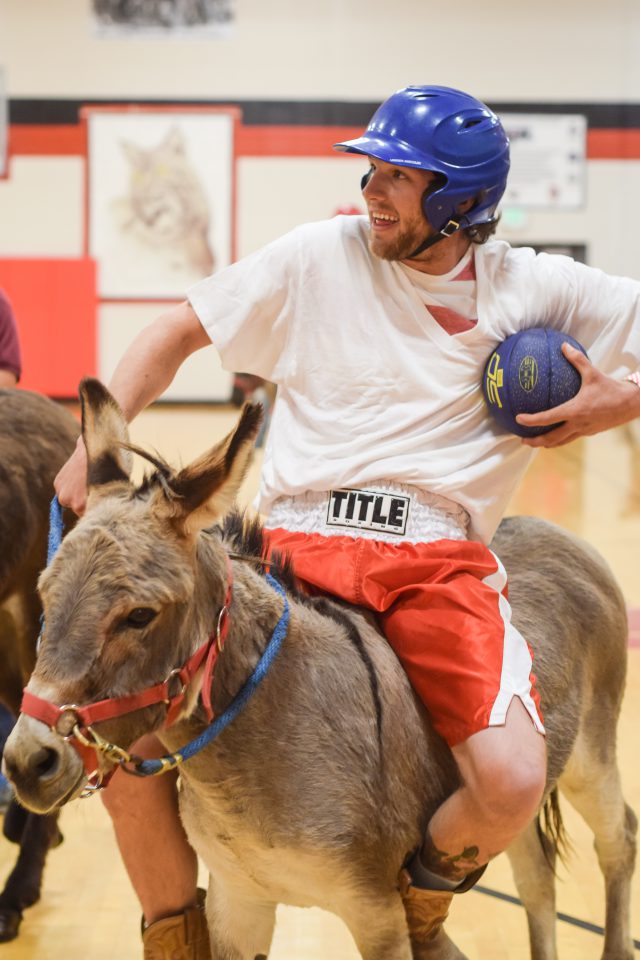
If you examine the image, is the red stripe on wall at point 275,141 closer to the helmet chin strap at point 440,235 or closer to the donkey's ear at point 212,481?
the helmet chin strap at point 440,235

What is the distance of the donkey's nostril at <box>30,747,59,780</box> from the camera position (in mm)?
1728

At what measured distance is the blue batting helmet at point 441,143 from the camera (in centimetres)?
250

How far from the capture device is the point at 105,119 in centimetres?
1552

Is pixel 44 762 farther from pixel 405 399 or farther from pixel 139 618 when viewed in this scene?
pixel 405 399

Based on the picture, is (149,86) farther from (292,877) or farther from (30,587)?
(292,877)

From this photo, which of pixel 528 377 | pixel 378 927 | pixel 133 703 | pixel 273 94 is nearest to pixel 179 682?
pixel 133 703

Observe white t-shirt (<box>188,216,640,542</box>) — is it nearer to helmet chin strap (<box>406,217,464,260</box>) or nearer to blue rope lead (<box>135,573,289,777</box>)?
helmet chin strap (<box>406,217,464,260</box>)

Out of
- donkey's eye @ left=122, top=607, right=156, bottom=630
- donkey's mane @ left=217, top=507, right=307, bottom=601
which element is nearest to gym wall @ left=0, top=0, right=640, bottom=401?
donkey's mane @ left=217, top=507, right=307, bottom=601

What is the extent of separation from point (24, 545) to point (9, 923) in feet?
3.60

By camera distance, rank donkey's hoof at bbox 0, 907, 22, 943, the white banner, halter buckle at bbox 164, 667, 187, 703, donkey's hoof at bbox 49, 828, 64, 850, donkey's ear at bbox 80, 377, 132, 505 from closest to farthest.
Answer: halter buckle at bbox 164, 667, 187, 703
donkey's ear at bbox 80, 377, 132, 505
donkey's hoof at bbox 0, 907, 22, 943
donkey's hoof at bbox 49, 828, 64, 850
the white banner

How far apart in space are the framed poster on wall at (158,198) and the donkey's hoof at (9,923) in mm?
12925

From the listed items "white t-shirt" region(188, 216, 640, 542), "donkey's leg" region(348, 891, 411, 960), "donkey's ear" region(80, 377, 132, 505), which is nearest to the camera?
"donkey's ear" region(80, 377, 132, 505)

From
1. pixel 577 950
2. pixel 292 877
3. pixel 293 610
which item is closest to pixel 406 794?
pixel 292 877

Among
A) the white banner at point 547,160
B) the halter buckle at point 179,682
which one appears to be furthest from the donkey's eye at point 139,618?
the white banner at point 547,160
